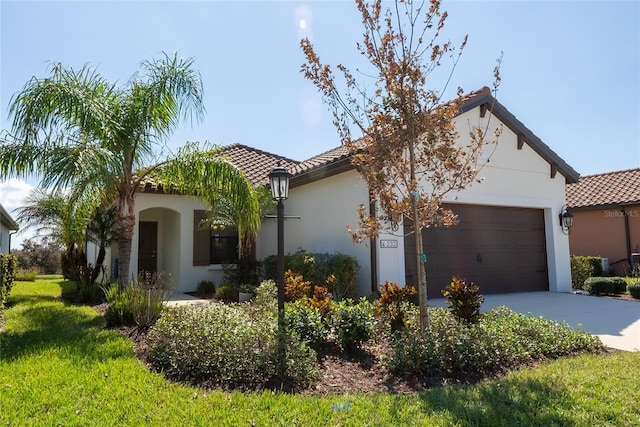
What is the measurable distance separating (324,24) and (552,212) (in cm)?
1014

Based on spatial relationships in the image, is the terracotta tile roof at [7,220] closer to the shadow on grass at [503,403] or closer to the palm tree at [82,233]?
the palm tree at [82,233]

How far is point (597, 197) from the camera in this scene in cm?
1789

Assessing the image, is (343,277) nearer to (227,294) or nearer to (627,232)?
(227,294)

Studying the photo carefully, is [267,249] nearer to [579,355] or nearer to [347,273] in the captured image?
[347,273]

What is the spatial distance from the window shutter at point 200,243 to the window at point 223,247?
0.83 feet

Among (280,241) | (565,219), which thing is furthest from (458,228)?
(280,241)

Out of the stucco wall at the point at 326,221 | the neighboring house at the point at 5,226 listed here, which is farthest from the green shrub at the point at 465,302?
the neighboring house at the point at 5,226

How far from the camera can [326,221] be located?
11.4m

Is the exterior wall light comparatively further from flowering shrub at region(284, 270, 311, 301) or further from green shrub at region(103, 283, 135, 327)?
green shrub at region(103, 283, 135, 327)

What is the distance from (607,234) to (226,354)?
18451 millimetres

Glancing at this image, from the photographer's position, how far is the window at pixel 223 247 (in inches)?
528

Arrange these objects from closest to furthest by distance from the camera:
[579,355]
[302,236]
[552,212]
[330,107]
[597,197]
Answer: [579,355]
[330,107]
[302,236]
[552,212]
[597,197]

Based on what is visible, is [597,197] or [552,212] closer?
[552,212]

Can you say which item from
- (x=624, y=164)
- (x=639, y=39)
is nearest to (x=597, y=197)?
(x=624, y=164)
